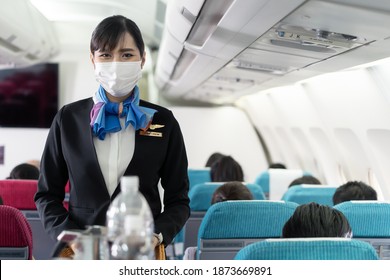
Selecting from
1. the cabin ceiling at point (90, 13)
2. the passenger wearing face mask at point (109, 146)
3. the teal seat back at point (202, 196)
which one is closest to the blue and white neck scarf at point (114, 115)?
the passenger wearing face mask at point (109, 146)

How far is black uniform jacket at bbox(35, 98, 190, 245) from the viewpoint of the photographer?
1.95 m

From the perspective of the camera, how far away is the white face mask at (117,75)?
1862 millimetres

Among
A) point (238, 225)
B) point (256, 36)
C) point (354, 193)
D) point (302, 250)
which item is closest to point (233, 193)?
point (354, 193)

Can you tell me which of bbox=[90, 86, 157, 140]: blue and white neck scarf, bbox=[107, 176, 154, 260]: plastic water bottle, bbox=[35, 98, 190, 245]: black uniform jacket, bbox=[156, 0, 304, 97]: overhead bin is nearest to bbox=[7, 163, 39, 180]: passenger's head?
bbox=[156, 0, 304, 97]: overhead bin

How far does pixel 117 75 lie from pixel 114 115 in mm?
168

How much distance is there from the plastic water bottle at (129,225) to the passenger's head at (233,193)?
9.06 feet

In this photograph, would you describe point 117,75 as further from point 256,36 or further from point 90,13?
point 90,13

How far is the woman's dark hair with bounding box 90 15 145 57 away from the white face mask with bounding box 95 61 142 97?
6cm

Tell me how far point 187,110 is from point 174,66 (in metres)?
4.05

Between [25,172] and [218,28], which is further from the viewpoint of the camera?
[25,172]

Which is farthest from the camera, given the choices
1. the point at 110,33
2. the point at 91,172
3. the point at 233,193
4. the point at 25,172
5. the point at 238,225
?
the point at 25,172

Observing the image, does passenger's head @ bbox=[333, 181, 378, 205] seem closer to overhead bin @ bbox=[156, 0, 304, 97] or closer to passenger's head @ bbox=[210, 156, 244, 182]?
overhead bin @ bbox=[156, 0, 304, 97]

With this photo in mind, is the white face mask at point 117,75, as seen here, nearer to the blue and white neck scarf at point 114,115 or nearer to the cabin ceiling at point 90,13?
the blue and white neck scarf at point 114,115

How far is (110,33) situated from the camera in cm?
184
